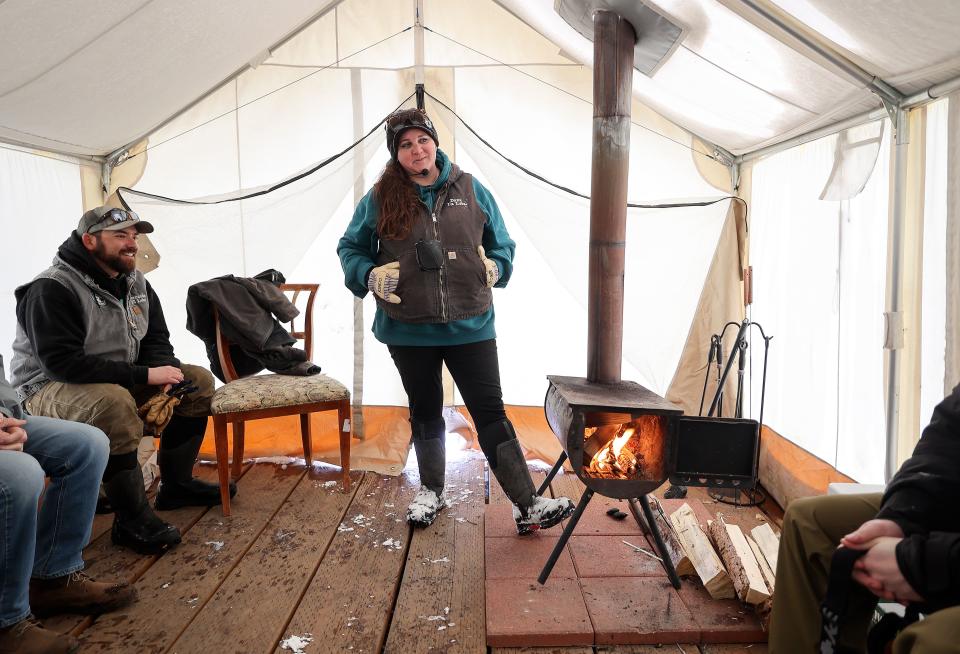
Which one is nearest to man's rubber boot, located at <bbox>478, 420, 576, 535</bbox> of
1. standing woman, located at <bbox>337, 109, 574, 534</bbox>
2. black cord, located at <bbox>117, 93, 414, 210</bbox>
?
standing woman, located at <bbox>337, 109, 574, 534</bbox>

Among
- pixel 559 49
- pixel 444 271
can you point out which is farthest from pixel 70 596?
pixel 559 49

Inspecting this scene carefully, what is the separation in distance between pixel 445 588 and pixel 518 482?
18.0 inches

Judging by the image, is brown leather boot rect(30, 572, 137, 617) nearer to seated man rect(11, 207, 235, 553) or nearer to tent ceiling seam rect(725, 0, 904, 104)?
seated man rect(11, 207, 235, 553)

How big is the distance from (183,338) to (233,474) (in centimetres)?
92

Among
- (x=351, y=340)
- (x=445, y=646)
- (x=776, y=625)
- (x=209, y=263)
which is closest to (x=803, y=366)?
(x=776, y=625)

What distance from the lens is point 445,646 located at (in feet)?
5.78

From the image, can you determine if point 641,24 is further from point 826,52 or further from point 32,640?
point 32,640

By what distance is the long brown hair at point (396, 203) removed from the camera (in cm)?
230

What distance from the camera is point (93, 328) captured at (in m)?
2.31

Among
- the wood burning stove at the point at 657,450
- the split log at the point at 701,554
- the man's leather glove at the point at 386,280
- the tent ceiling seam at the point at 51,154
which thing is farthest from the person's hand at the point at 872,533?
the tent ceiling seam at the point at 51,154

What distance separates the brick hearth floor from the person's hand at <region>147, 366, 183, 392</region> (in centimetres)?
128

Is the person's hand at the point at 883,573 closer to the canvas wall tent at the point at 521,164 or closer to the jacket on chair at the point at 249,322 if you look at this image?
the canvas wall tent at the point at 521,164

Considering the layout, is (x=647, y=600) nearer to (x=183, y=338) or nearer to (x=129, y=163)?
(x=183, y=338)

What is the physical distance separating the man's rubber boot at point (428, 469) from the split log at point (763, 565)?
1.12 m
